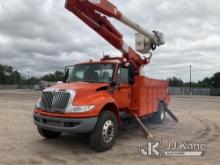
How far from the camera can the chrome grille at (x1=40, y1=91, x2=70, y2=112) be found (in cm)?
Answer: 713

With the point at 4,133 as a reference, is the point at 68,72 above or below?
above

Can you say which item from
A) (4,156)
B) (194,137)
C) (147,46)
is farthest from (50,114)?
(147,46)

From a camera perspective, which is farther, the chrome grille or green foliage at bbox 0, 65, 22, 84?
green foliage at bbox 0, 65, 22, 84

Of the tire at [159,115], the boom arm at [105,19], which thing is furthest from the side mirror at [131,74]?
the tire at [159,115]

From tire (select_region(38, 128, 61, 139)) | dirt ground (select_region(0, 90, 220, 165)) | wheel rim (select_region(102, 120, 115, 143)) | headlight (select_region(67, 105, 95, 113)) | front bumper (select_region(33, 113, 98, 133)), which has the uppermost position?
headlight (select_region(67, 105, 95, 113))

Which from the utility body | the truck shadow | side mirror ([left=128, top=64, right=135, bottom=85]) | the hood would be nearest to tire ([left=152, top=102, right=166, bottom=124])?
the utility body

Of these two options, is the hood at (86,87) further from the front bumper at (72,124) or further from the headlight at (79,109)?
the front bumper at (72,124)

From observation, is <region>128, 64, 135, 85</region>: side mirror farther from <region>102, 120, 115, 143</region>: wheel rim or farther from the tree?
the tree

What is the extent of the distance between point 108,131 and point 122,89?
170 cm

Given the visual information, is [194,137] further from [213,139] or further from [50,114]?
[50,114]

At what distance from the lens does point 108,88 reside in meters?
7.95

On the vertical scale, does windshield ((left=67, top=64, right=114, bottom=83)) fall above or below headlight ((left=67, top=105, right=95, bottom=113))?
above

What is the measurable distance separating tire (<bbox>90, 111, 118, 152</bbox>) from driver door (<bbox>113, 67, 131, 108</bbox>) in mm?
915

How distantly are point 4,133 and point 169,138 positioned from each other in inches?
215
